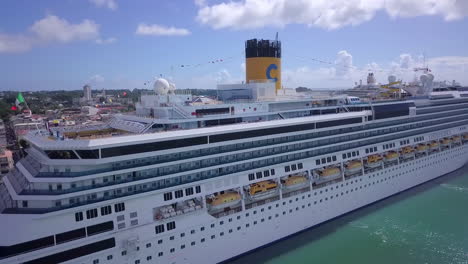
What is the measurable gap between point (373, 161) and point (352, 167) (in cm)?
262

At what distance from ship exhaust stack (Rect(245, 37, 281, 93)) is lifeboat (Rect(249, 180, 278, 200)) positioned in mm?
10078

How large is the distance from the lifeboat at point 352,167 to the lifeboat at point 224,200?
908 centimetres

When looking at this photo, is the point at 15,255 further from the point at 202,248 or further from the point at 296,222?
the point at 296,222

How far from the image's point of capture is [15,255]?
1033 centimetres

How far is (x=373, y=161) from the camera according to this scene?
22125mm

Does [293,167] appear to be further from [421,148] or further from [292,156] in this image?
[421,148]

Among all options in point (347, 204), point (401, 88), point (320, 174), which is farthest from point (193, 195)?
point (401, 88)

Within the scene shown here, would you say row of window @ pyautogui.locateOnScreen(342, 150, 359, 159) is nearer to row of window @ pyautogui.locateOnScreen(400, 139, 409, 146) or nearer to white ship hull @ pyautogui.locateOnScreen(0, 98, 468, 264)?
white ship hull @ pyautogui.locateOnScreen(0, 98, 468, 264)

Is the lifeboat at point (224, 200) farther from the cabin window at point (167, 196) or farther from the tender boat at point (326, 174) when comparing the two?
→ the tender boat at point (326, 174)

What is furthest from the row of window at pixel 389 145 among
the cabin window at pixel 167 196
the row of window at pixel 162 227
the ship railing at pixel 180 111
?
the row of window at pixel 162 227

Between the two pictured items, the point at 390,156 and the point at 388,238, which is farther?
the point at 390,156

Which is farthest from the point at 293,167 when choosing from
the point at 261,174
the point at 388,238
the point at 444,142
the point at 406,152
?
the point at 444,142

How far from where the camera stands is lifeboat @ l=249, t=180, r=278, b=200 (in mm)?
16016

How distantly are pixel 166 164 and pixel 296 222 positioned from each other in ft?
29.7
